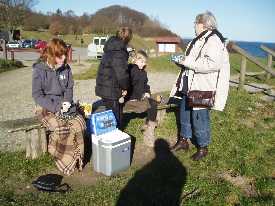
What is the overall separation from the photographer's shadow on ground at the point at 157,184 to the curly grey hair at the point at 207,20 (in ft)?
6.74

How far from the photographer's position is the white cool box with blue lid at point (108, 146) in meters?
5.08

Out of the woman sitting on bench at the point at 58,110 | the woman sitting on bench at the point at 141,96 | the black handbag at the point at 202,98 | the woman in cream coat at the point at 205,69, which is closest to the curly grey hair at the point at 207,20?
the woman in cream coat at the point at 205,69

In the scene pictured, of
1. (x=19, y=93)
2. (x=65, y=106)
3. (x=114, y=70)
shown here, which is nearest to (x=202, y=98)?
(x=114, y=70)

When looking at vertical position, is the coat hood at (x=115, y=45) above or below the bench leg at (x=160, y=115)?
above

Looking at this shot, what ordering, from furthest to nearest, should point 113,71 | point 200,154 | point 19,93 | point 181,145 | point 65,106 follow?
point 19,93 → point 181,145 → point 200,154 → point 113,71 → point 65,106

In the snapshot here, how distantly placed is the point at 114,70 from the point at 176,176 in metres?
1.74

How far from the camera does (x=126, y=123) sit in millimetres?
7398

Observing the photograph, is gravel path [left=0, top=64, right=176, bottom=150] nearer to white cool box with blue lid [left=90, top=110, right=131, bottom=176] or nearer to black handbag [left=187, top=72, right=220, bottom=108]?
white cool box with blue lid [left=90, top=110, right=131, bottom=176]

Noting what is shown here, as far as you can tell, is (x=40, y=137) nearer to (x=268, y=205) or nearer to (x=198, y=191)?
(x=198, y=191)

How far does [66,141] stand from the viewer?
16.9 ft

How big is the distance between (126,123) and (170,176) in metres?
2.34

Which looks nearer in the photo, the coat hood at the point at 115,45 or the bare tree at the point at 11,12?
the coat hood at the point at 115,45

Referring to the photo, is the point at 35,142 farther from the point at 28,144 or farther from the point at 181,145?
the point at 181,145

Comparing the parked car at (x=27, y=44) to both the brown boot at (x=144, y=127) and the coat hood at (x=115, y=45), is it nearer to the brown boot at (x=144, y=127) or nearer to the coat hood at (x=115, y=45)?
the brown boot at (x=144, y=127)
